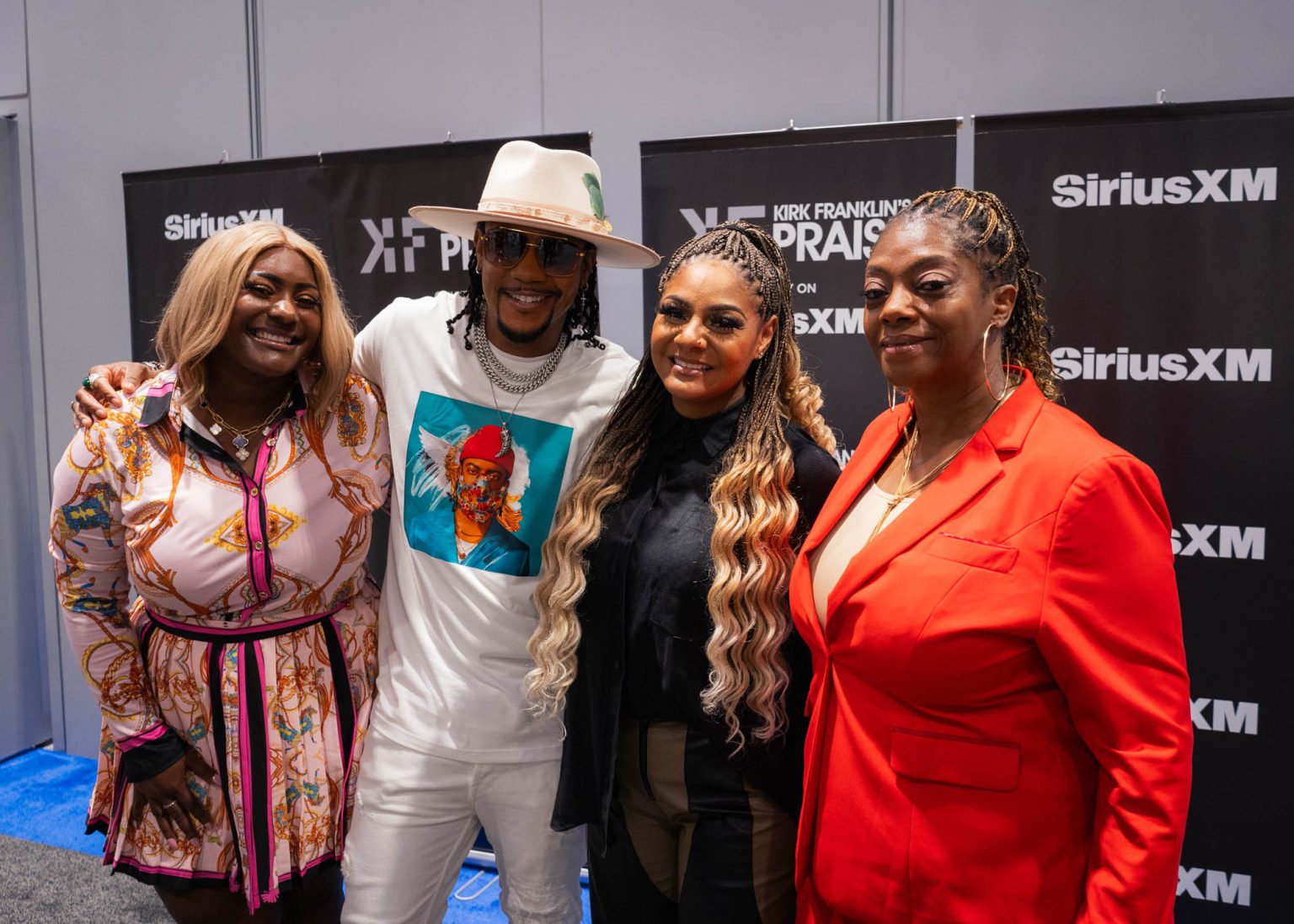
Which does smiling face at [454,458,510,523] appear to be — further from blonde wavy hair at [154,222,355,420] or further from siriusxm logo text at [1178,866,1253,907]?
siriusxm logo text at [1178,866,1253,907]

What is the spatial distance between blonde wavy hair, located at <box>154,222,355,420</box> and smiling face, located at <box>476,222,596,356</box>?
0.37 metres

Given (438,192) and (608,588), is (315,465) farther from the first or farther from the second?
(438,192)

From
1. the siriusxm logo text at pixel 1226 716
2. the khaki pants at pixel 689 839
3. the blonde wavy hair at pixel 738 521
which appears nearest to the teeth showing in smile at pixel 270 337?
the blonde wavy hair at pixel 738 521

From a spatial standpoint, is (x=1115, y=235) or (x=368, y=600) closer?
(x=368, y=600)

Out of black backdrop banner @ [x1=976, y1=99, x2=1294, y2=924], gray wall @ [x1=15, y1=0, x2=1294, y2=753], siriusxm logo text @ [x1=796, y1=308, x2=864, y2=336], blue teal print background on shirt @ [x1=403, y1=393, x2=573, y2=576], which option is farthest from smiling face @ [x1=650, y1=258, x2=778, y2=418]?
gray wall @ [x1=15, y1=0, x2=1294, y2=753]

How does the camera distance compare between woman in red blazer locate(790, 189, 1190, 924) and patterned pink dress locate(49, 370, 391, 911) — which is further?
patterned pink dress locate(49, 370, 391, 911)

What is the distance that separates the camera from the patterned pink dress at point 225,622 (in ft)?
7.11

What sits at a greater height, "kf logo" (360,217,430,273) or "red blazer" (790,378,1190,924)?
"kf logo" (360,217,430,273)

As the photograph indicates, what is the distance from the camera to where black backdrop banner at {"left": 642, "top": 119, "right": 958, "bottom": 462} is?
2.90 meters

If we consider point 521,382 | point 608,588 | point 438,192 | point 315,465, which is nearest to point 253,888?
point 315,465

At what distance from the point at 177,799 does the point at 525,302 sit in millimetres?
1370

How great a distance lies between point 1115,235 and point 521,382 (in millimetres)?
1706

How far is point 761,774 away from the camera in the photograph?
185 centimetres

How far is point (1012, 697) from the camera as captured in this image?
1485 millimetres
